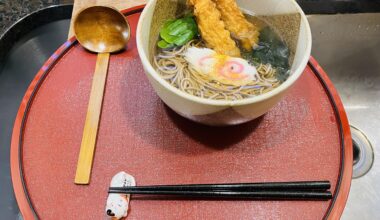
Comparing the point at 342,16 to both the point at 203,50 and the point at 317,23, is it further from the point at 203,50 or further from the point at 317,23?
the point at 203,50

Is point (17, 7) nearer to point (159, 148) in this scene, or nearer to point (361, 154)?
point (159, 148)

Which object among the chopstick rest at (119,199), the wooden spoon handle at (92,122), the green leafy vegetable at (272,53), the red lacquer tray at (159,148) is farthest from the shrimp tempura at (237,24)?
the chopstick rest at (119,199)

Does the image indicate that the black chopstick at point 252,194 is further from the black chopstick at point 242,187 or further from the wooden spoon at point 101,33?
the wooden spoon at point 101,33

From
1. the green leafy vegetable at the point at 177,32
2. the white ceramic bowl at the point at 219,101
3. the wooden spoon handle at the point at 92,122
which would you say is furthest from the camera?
the green leafy vegetable at the point at 177,32

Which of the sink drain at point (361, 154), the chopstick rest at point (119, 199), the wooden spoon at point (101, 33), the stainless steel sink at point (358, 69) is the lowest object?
the sink drain at point (361, 154)

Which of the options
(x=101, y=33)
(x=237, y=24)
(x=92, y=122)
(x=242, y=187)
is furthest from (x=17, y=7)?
(x=242, y=187)

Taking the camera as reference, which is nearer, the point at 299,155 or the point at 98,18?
the point at 299,155

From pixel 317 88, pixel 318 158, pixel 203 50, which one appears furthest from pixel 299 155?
pixel 203 50
